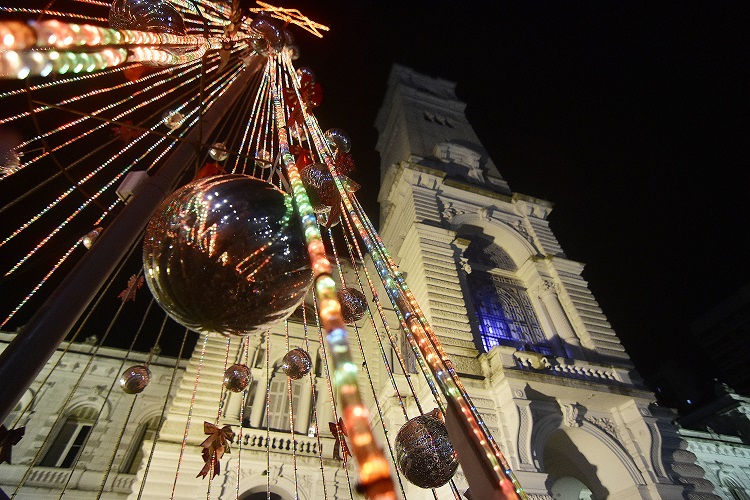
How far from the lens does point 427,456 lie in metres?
3.77

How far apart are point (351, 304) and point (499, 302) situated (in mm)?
9387

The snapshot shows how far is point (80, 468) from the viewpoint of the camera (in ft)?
46.4

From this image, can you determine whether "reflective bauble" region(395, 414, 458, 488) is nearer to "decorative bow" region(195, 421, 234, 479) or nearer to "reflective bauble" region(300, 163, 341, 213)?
"reflective bauble" region(300, 163, 341, 213)

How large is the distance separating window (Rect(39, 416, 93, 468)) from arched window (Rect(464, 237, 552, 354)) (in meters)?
15.7

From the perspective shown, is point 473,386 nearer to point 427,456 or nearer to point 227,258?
point 427,456

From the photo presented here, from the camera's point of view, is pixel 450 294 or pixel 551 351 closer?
pixel 450 294

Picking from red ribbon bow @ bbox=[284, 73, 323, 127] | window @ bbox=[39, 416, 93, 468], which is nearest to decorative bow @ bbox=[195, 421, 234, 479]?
red ribbon bow @ bbox=[284, 73, 323, 127]

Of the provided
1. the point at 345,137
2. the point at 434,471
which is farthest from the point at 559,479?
the point at 345,137

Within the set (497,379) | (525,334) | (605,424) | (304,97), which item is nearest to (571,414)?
(605,424)

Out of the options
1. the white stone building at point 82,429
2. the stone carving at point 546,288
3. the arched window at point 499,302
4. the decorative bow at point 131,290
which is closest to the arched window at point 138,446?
the white stone building at point 82,429

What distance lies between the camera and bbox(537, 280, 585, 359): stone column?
1175 cm

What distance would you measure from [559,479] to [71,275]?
43.3ft

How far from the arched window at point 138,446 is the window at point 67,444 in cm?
174

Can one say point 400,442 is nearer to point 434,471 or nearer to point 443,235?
point 434,471
